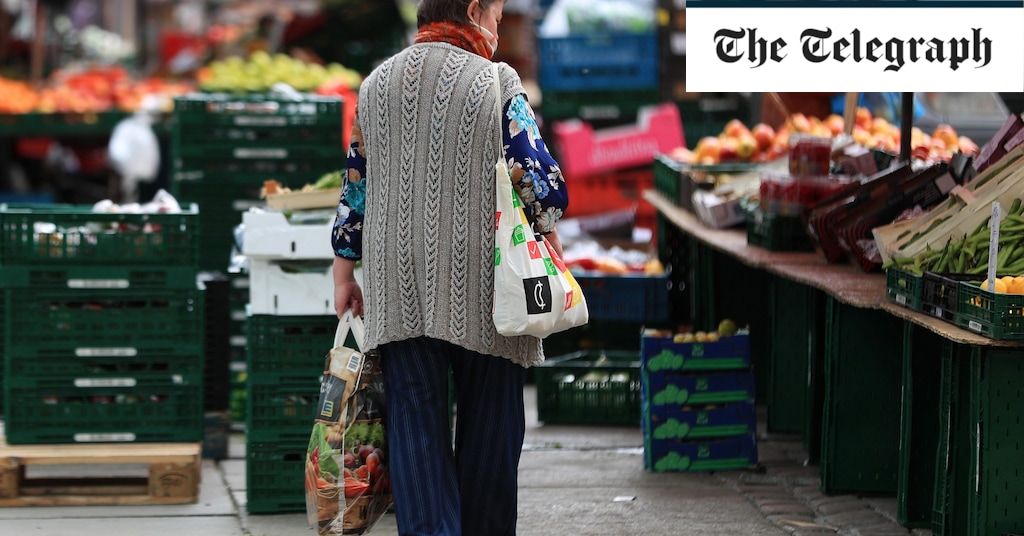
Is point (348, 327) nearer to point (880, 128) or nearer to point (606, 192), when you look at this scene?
point (880, 128)

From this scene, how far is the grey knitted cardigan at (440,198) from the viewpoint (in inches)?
164

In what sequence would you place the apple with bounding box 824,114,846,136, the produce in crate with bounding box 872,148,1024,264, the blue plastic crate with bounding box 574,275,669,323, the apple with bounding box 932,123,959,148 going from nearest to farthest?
the produce in crate with bounding box 872,148,1024,264
the apple with bounding box 932,123,959,148
the blue plastic crate with bounding box 574,275,669,323
the apple with bounding box 824,114,846,136

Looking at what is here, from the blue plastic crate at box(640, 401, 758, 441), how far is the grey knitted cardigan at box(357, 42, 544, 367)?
2.31 meters

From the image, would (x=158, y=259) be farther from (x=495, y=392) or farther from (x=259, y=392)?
(x=495, y=392)

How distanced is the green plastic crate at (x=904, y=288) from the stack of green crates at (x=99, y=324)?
2.70m

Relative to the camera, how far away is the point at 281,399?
18.5 feet

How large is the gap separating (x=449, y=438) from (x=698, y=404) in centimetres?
233

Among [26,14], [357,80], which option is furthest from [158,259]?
[26,14]

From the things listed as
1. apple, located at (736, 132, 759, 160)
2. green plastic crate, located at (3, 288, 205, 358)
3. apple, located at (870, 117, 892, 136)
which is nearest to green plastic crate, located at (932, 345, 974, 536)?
green plastic crate, located at (3, 288, 205, 358)

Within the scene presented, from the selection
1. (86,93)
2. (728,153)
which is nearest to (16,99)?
(86,93)

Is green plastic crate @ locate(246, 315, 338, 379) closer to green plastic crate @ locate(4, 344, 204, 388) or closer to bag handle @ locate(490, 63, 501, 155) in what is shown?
green plastic crate @ locate(4, 344, 204, 388)

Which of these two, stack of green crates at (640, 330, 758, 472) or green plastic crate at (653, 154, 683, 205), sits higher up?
green plastic crate at (653, 154, 683, 205)

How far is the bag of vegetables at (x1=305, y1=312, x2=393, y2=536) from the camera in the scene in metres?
4.41

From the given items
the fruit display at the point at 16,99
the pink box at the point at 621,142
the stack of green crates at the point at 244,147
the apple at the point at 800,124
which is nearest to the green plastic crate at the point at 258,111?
the stack of green crates at the point at 244,147
